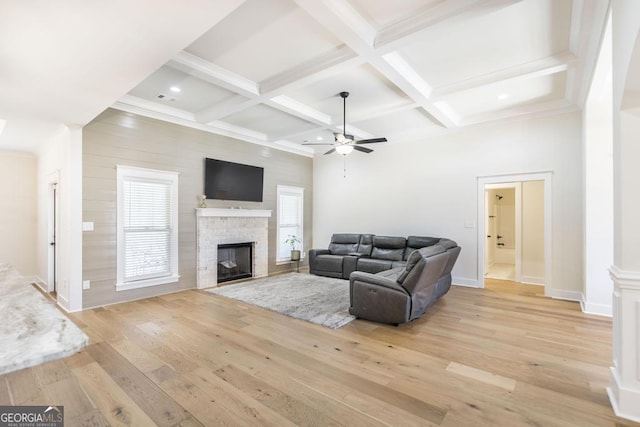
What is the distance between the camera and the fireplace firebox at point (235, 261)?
634cm

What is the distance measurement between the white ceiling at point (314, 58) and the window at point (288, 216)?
2569mm

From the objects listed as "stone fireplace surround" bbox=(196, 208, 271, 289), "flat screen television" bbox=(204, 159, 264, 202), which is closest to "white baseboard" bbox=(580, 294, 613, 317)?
"stone fireplace surround" bbox=(196, 208, 271, 289)

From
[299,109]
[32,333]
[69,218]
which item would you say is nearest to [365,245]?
[299,109]

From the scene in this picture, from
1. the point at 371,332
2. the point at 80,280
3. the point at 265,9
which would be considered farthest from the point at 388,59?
the point at 80,280

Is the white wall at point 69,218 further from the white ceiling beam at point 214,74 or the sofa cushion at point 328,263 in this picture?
the sofa cushion at point 328,263

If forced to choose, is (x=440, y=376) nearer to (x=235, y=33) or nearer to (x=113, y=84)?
(x=235, y=33)

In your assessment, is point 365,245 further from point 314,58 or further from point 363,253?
point 314,58

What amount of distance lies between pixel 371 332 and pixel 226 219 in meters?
3.92

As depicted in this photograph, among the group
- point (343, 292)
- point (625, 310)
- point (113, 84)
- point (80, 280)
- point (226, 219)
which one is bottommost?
point (343, 292)

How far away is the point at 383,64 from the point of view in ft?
11.8

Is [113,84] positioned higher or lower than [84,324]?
higher

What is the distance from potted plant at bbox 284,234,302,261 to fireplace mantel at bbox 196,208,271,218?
1062 mm

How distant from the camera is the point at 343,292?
541cm

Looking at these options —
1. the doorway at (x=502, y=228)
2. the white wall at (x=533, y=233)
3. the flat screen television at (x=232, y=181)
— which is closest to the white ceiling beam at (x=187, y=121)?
the flat screen television at (x=232, y=181)
